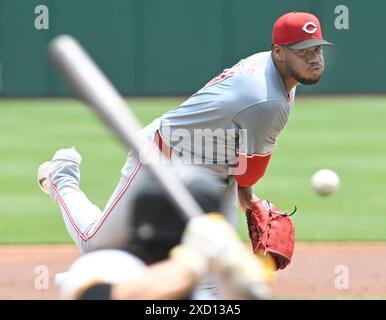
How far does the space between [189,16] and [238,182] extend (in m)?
14.8

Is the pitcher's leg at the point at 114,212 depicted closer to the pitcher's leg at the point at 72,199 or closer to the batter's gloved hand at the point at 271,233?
the pitcher's leg at the point at 72,199

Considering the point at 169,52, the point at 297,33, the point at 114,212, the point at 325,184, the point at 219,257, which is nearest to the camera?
the point at 219,257

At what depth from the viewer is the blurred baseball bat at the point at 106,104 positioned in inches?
98.2

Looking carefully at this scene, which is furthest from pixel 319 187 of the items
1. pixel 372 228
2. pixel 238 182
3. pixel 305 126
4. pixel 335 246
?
pixel 305 126

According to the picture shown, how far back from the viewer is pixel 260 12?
771 inches

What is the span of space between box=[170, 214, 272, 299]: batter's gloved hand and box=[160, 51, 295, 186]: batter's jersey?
2.31 metres

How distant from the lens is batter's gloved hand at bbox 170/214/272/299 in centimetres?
242

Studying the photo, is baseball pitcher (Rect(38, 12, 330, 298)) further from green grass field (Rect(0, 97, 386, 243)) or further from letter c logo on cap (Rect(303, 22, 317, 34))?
green grass field (Rect(0, 97, 386, 243))

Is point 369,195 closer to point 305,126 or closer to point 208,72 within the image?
point 305,126

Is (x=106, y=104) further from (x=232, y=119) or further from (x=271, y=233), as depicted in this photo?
(x=271, y=233)

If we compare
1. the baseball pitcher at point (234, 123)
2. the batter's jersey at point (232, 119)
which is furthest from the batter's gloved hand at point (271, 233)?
the batter's jersey at point (232, 119)

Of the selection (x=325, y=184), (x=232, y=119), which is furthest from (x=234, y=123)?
(x=325, y=184)

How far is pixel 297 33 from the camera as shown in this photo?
16.4 feet

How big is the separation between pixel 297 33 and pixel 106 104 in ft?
8.60
